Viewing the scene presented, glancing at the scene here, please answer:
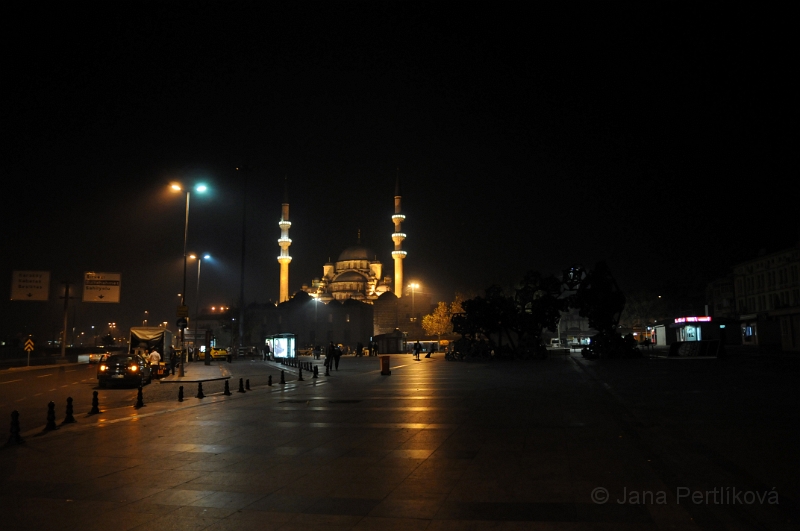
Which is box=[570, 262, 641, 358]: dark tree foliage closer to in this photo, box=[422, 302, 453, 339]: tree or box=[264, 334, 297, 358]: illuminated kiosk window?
box=[264, 334, 297, 358]: illuminated kiosk window

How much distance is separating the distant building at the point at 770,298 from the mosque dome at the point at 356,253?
65399 millimetres

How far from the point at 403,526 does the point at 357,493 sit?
1289 mm

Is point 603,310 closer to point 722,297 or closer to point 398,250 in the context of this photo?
point 722,297

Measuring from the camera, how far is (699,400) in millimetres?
14227

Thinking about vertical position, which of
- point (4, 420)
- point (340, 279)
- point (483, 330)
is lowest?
point (4, 420)

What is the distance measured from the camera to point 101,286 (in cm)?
3650

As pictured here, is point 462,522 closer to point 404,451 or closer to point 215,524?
point 215,524

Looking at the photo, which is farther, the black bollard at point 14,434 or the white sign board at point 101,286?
the white sign board at point 101,286

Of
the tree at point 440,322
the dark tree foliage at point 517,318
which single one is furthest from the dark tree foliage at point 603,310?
the tree at point 440,322

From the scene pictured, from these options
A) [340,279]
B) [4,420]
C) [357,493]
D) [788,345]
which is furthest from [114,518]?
[340,279]

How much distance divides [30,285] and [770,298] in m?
59.2

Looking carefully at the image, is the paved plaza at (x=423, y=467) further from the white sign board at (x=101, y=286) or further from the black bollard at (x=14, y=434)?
the white sign board at (x=101, y=286)

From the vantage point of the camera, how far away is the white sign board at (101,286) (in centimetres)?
3616

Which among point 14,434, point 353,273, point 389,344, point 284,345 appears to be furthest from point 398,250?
point 14,434
